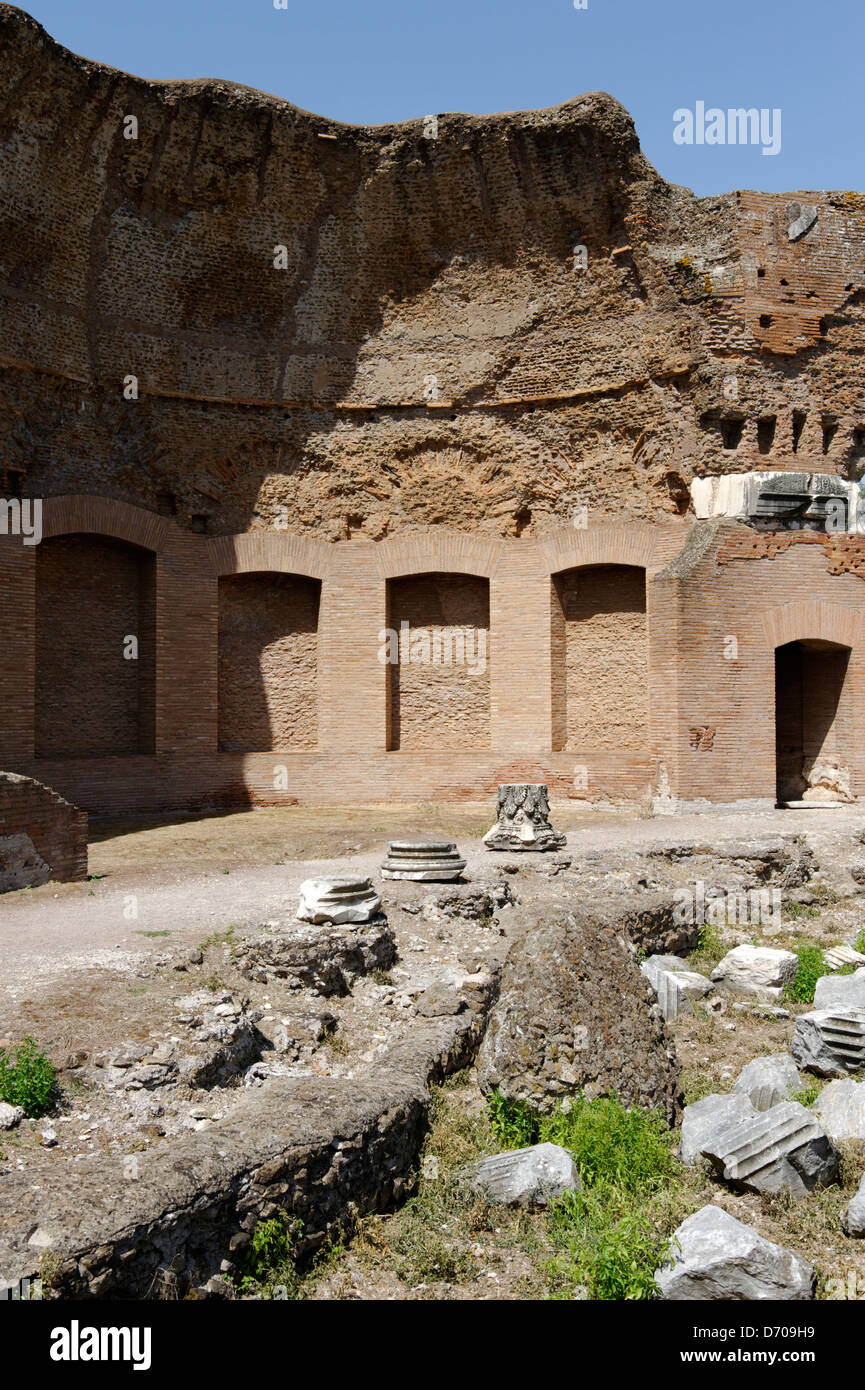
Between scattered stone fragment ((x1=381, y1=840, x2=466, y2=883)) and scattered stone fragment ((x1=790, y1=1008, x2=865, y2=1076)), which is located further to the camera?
scattered stone fragment ((x1=381, y1=840, x2=466, y2=883))

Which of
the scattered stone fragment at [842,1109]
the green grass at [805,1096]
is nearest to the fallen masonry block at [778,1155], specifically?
the scattered stone fragment at [842,1109]

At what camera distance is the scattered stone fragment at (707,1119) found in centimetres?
491

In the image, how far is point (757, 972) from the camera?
8.00 meters

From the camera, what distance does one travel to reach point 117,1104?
4.75m

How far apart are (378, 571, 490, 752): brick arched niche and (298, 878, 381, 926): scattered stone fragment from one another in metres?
9.01

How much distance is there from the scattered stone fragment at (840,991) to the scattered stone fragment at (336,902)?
10.3 feet

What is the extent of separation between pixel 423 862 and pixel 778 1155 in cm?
478

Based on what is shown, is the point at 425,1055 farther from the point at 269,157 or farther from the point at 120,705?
the point at 269,157

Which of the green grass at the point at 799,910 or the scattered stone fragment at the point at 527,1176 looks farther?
the green grass at the point at 799,910

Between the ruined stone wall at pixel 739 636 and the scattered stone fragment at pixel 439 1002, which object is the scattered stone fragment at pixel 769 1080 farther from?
the ruined stone wall at pixel 739 636

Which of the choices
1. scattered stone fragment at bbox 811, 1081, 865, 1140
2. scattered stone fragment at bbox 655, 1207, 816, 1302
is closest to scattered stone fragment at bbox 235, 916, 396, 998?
scattered stone fragment at bbox 811, 1081, 865, 1140

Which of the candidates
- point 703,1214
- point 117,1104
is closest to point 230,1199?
point 117,1104

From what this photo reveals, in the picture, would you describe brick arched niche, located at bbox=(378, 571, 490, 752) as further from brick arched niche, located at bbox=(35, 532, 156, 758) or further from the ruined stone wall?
brick arched niche, located at bbox=(35, 532, 156, 758)

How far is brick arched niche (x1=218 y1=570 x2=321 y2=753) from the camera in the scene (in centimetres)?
1625
